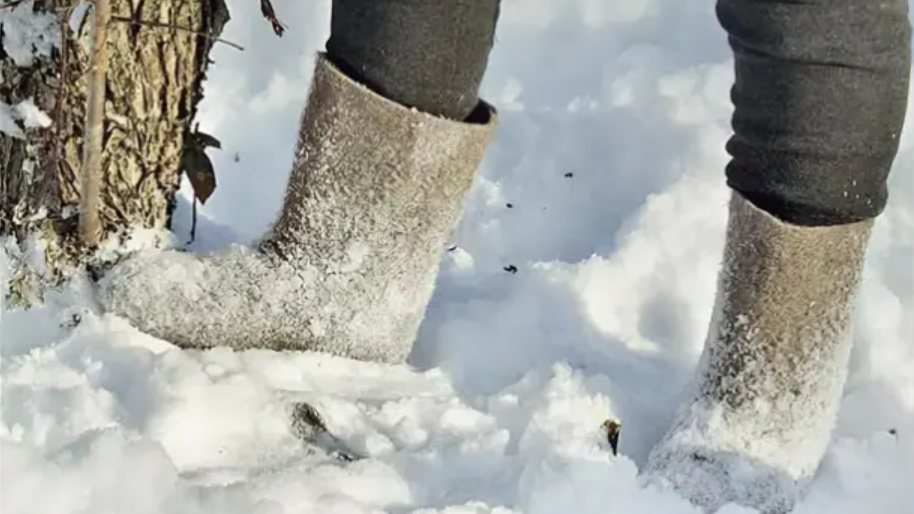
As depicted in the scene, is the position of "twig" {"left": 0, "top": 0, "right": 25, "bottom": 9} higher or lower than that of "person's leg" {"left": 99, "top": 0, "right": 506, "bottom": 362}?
higher

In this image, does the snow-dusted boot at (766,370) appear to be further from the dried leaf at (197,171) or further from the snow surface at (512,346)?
the dried leaf at (197,171)

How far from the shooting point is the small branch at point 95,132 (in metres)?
1.23

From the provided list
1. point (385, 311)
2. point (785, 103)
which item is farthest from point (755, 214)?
point (385, 311)

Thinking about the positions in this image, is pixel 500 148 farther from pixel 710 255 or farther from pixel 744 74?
pixel 744 74

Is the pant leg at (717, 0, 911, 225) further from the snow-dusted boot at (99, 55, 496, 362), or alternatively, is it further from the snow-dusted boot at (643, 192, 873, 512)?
A: the snow-dusted boot at (99, 55, 496, 362)

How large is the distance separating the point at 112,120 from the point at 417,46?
0.38 meters

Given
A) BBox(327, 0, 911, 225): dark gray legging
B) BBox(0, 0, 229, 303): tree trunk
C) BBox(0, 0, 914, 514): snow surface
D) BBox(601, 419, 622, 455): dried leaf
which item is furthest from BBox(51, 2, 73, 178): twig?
BBox(601, 419, 622, 455): dried leaf

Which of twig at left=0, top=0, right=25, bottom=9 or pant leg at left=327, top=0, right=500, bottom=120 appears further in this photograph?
twig at left=0, top=0, right=25, bottom=9

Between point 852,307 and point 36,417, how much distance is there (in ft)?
2.31

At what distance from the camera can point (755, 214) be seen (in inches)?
44.2

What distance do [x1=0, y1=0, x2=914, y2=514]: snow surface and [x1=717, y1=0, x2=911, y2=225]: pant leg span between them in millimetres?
270

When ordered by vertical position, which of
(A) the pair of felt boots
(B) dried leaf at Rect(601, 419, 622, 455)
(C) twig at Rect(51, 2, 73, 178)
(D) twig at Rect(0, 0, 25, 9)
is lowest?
(B) dried leaf at Rect(601, 419, 622, 455)

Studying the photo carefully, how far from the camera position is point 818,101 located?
1.06 metres

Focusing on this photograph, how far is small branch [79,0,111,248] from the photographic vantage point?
4.02ft
